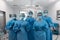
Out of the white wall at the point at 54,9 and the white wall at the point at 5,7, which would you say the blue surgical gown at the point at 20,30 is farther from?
the white wall at the point at 54,9

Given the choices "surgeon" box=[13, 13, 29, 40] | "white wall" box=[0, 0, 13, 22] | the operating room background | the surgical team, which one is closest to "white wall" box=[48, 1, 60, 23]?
the operating room background

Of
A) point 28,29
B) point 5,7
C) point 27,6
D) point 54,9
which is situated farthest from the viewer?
point 54,9

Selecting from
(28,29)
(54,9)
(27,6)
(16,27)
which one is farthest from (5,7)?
(54,9)

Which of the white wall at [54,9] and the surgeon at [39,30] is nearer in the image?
the surgeon at [39,30]

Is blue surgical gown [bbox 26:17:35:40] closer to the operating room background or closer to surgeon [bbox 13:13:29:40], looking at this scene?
surgeon [bbox 13:13:29:40]

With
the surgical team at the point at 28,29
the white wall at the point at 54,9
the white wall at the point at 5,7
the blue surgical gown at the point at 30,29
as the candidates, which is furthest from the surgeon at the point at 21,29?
the white wall at the point at 54,9

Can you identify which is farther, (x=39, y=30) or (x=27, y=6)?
(x=27, y=6)

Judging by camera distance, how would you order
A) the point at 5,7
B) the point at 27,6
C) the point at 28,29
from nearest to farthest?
the point at 28,29
the point at 5,7
the point at 27,6

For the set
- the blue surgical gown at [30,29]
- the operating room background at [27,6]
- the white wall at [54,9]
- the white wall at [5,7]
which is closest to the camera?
A: the blue surgical gown at [30,29]

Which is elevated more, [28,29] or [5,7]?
[5,7]

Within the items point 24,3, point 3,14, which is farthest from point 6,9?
point 24,3

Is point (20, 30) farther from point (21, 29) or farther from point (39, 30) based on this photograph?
point (39, 30)

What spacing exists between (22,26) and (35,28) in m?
0.33

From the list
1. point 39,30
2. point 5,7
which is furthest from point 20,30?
point 5,7
